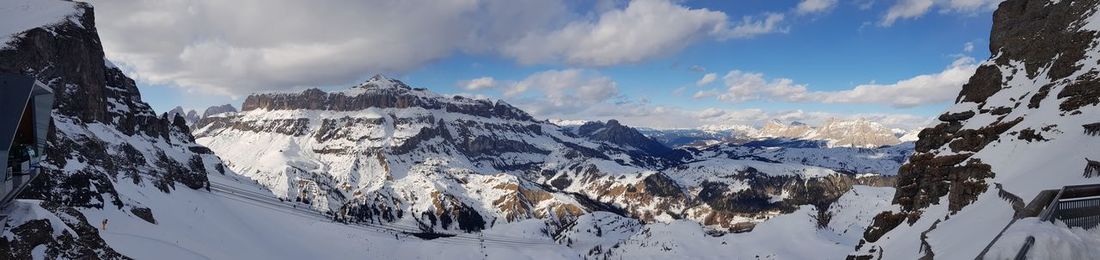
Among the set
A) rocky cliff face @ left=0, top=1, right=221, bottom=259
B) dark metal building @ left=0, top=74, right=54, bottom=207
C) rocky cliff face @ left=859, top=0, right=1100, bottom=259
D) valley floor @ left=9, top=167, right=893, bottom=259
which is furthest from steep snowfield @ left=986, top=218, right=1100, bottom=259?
valley floor @ left=9, top=167, right=893, bottom=259

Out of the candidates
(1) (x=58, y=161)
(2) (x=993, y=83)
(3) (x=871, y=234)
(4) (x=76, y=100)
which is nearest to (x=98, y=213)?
(1) (x=58, y=161)

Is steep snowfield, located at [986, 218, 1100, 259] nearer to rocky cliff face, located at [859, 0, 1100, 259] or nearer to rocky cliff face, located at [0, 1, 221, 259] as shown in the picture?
rocky cliff face, located at [859, 0, 1100, 259]

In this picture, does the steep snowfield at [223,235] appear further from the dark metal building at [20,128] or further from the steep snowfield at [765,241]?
the steep snowfield at [765,241]

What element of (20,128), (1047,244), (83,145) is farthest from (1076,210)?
(83,145)

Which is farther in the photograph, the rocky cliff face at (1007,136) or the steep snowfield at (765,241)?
the steep snowfield at (765,241)

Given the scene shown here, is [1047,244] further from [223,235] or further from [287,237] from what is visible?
[287,237]

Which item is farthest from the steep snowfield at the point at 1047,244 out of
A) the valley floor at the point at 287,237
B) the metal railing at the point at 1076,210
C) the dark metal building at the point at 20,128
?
the valley floor at the point at 287,237

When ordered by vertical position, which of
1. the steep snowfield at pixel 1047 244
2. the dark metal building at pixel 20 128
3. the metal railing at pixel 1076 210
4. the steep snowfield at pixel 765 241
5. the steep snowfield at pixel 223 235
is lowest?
the steep snowfield at pixel 765 241
